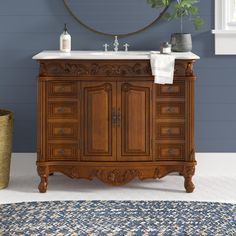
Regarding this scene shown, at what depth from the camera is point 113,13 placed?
4555mm

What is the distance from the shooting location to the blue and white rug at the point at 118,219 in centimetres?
131

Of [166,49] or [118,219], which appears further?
[166,49]

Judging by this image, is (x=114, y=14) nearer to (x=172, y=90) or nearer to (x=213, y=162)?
(x=172, y=90)

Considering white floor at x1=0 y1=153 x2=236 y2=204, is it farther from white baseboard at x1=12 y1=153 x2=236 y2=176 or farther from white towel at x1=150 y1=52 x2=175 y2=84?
Answer: white towel at x1=150 y1=52 x2=175 y2=84

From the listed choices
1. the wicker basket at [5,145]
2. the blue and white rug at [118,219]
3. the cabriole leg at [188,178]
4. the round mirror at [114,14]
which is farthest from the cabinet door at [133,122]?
the blue and white rug at [118,219]

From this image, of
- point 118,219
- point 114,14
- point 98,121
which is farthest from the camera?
point 114,14

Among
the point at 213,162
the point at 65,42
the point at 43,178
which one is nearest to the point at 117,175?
the point at 43,178

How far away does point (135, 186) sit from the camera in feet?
14.4

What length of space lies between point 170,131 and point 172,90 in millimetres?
276

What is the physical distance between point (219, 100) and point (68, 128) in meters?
1.22

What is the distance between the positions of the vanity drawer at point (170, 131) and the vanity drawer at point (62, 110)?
1.88ft

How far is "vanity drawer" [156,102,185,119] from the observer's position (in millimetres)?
4129

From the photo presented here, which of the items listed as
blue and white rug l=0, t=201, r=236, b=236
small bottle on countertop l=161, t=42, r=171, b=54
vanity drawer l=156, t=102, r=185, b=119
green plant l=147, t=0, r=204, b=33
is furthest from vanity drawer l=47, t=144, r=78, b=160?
blue and white rug l=0, t=201, r=236, b=236

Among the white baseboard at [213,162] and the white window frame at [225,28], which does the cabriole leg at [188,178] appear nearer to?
the white baseboard at [213,162]
